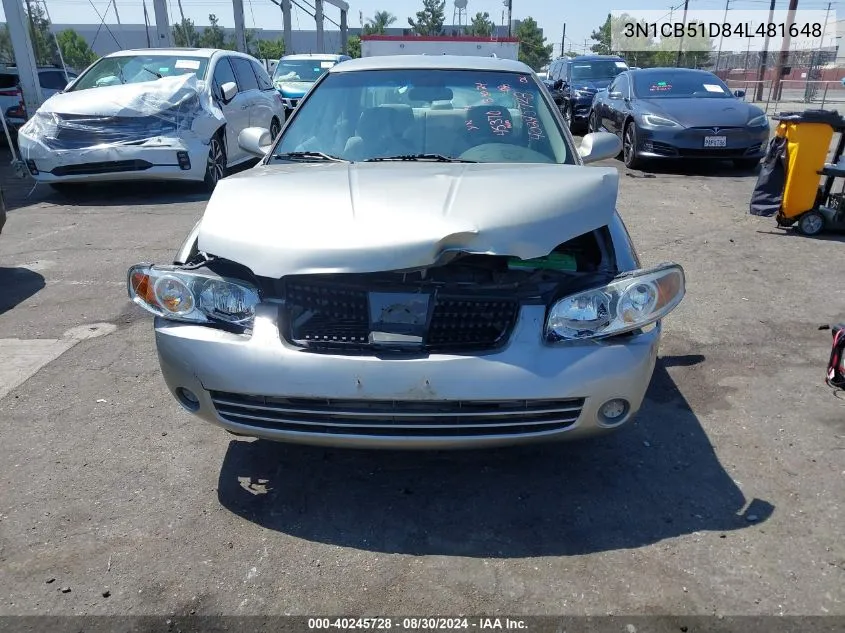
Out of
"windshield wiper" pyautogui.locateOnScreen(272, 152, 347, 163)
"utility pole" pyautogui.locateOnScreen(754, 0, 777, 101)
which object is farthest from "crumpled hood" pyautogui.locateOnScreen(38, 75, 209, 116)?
"utility pole" pyautogui.locateOnScreen(754, 0, 777, 101)

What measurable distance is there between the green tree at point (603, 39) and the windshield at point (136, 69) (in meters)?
68.1

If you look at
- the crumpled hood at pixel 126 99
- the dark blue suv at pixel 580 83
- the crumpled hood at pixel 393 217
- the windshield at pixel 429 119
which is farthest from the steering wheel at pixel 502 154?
the dark blue suv at pixel 580 83

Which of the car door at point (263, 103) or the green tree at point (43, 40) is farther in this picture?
the green tree at point (43, 40)

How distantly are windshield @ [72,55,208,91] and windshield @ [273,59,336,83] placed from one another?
7.94 metres

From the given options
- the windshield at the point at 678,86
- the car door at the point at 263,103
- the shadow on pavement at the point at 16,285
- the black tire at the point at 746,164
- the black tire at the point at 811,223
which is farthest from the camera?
the windshield at the point at 678,86

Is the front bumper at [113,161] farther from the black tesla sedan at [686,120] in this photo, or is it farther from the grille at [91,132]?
the black tesla sedan at [686,120]

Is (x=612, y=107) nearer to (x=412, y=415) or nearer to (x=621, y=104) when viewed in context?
(x=621, y=104)

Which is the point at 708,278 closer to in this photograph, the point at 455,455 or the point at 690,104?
A: the point at 455,455

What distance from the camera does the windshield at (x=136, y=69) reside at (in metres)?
9.06

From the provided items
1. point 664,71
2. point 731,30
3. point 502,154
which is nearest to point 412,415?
point 502,154

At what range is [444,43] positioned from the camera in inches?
852

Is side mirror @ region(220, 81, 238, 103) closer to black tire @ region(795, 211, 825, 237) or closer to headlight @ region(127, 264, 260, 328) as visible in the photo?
black tire @ region(795, 211, 825, 237)

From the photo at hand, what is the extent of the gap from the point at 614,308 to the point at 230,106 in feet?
27.3

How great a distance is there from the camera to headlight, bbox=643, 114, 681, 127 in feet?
32.4
